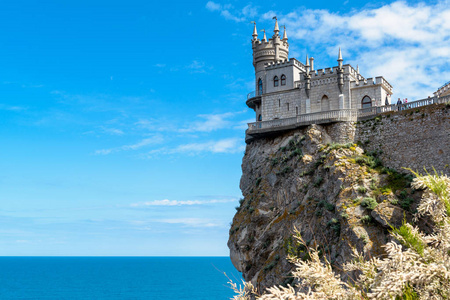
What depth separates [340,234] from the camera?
117ft

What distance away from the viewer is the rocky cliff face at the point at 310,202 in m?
34.5

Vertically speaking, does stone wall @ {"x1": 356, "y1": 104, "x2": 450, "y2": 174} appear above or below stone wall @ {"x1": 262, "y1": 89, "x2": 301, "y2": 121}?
below

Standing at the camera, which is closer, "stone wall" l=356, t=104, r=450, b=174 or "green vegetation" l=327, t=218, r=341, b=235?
"green vegetation" l=327, t=218, r=341, b=235

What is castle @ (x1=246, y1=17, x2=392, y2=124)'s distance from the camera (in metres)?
44.9

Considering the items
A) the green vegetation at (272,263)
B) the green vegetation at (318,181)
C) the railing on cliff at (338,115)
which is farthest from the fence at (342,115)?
the green vegetation at (272,263)

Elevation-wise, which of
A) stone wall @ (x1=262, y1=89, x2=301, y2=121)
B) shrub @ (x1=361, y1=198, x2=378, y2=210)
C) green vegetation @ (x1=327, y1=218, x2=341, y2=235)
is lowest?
green vegetation @ (x1=327, y1=218, x2=341, y2=235)

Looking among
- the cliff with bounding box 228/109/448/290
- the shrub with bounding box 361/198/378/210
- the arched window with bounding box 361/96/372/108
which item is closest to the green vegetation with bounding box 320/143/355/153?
the cliff with bounding box 228/109/448/290

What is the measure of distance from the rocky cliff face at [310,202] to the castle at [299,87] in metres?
3.74

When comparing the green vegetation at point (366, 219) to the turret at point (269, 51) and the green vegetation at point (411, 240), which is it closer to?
the turret at point (269, 51)

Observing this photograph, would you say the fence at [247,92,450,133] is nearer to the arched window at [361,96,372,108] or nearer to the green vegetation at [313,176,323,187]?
the arched window at [361,96,372,108]

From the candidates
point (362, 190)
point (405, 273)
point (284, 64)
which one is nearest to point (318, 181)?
point (362, 190)

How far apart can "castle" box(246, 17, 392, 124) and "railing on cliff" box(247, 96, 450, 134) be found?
73cm

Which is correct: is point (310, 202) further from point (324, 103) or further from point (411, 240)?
point (411, 240)

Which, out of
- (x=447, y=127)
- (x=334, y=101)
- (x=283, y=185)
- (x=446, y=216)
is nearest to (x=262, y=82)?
(x=334, y=101)
